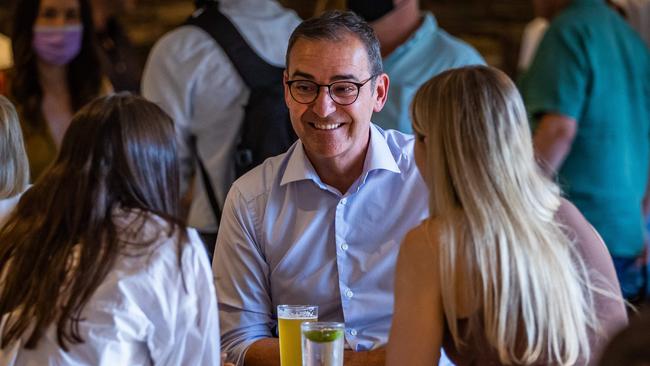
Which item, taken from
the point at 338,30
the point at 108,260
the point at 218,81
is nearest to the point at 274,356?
the point at 108,260

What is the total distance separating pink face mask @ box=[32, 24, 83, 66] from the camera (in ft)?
13.4

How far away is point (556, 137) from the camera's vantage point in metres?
3.86

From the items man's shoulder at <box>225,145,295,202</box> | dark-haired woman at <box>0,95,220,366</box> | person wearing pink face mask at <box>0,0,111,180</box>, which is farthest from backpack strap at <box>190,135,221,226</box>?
dark-haired woman at <box>0,95,220,366</box>

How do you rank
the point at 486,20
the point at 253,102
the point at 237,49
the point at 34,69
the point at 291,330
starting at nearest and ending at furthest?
the point at 291,330 < the point at 253,102 < the point at 237,49 < the point at 34,69 < the point at 486,20

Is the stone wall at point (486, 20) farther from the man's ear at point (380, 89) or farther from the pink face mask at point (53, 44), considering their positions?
the man's ear at point (380, 89)

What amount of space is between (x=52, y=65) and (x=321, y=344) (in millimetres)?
2399

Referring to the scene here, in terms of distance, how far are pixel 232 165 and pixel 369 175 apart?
1.14 meters

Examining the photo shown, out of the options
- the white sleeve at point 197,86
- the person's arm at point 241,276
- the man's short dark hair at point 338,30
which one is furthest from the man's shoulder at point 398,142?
the white sleeve at point 197,86

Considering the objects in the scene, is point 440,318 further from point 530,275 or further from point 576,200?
point 576,200

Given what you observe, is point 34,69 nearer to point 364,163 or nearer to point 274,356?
point 364,163

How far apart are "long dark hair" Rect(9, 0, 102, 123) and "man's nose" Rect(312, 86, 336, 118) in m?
1.71

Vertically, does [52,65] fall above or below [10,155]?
below

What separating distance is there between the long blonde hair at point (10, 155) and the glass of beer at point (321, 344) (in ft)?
2.92

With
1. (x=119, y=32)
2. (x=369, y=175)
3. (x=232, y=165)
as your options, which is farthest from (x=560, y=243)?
(x=119, y=32)
